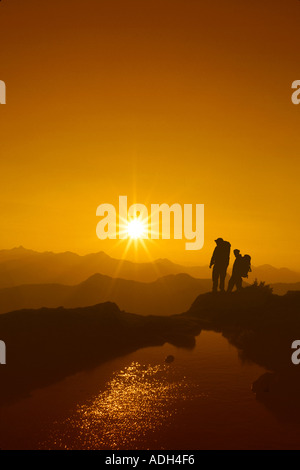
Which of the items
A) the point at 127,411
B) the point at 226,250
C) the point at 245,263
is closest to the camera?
the point at 127,411

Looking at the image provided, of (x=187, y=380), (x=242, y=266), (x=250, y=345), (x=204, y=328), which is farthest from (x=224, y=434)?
(x=242, y=266)

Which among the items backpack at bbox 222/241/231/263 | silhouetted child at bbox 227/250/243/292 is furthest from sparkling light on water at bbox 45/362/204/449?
backpack at bbox 222/241/231/263

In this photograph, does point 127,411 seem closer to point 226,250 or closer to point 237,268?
point 237,268

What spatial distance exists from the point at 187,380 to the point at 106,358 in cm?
424

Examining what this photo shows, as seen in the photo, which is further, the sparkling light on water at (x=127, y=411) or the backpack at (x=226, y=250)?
the backpack at (x=226, y=250)

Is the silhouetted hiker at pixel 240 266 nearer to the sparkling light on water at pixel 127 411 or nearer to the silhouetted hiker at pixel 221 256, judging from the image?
the silhouetted hiker at pixel 221 256

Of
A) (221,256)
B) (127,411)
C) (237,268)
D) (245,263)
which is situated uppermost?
(221,256)

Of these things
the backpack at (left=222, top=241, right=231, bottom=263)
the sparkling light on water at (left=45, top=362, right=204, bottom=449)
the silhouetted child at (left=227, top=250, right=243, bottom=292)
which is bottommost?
the sparkling light on water at (left=45, top=362, right=204, bottom=449)

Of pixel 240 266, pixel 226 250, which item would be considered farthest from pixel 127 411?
pixel 226 250

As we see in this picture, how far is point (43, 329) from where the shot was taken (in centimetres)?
1711

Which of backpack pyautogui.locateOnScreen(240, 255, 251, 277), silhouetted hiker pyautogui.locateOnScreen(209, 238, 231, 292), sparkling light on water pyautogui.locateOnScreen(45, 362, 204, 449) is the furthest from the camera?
silhouetted hiker pyautogui.locateOnScreen(209, 238, 231, 292)

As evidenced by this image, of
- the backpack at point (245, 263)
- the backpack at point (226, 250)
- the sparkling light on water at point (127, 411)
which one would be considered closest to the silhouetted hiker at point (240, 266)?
the backpack at point (245, 263)

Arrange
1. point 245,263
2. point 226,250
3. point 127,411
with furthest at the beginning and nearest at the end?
point 226,250 < point 245,263 < point 127,411

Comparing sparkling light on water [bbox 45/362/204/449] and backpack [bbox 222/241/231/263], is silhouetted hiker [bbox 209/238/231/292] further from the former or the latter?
sparkling light on water [bbox 45/362/204/449]
